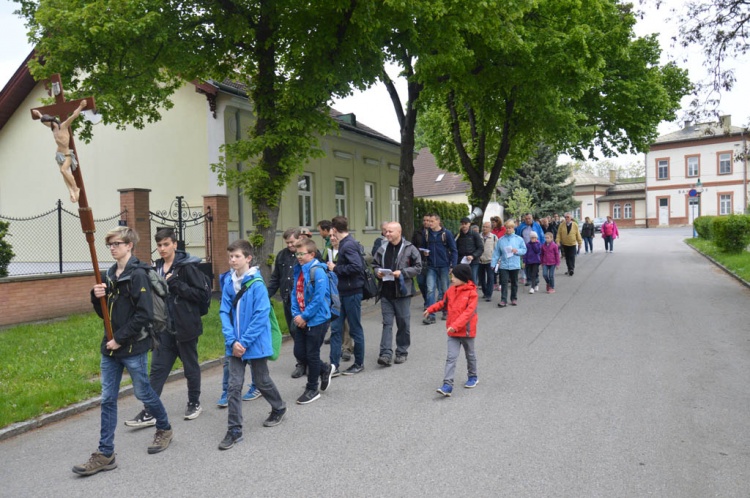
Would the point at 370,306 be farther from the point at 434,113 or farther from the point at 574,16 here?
the point at 434,113

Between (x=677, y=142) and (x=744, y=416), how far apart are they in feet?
213

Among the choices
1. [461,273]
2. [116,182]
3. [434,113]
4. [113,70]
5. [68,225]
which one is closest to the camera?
[461,273]

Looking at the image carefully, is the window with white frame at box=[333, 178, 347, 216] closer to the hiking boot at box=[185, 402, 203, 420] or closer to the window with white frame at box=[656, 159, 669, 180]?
the hiking boot at box=[185, 402, 203, 420]

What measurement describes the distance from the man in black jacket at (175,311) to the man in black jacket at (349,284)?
1.96 meters

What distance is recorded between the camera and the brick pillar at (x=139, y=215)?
12.3 metres

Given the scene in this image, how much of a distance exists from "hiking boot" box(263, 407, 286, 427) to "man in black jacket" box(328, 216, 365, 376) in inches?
64.5

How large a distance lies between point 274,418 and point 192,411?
3.04 feet

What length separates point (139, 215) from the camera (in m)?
12.5

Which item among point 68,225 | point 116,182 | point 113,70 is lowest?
point 68,225

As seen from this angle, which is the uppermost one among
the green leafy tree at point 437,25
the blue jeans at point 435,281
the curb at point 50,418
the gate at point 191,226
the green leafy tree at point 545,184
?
the green leafy tree at point 437,25

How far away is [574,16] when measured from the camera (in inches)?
659

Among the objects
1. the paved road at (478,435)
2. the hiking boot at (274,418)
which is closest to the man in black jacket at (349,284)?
the paved road at (478,435)

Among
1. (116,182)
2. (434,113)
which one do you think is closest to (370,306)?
(116,182)

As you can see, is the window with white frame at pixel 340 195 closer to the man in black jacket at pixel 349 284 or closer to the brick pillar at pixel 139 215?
the brick pillar at pixel 139 215
